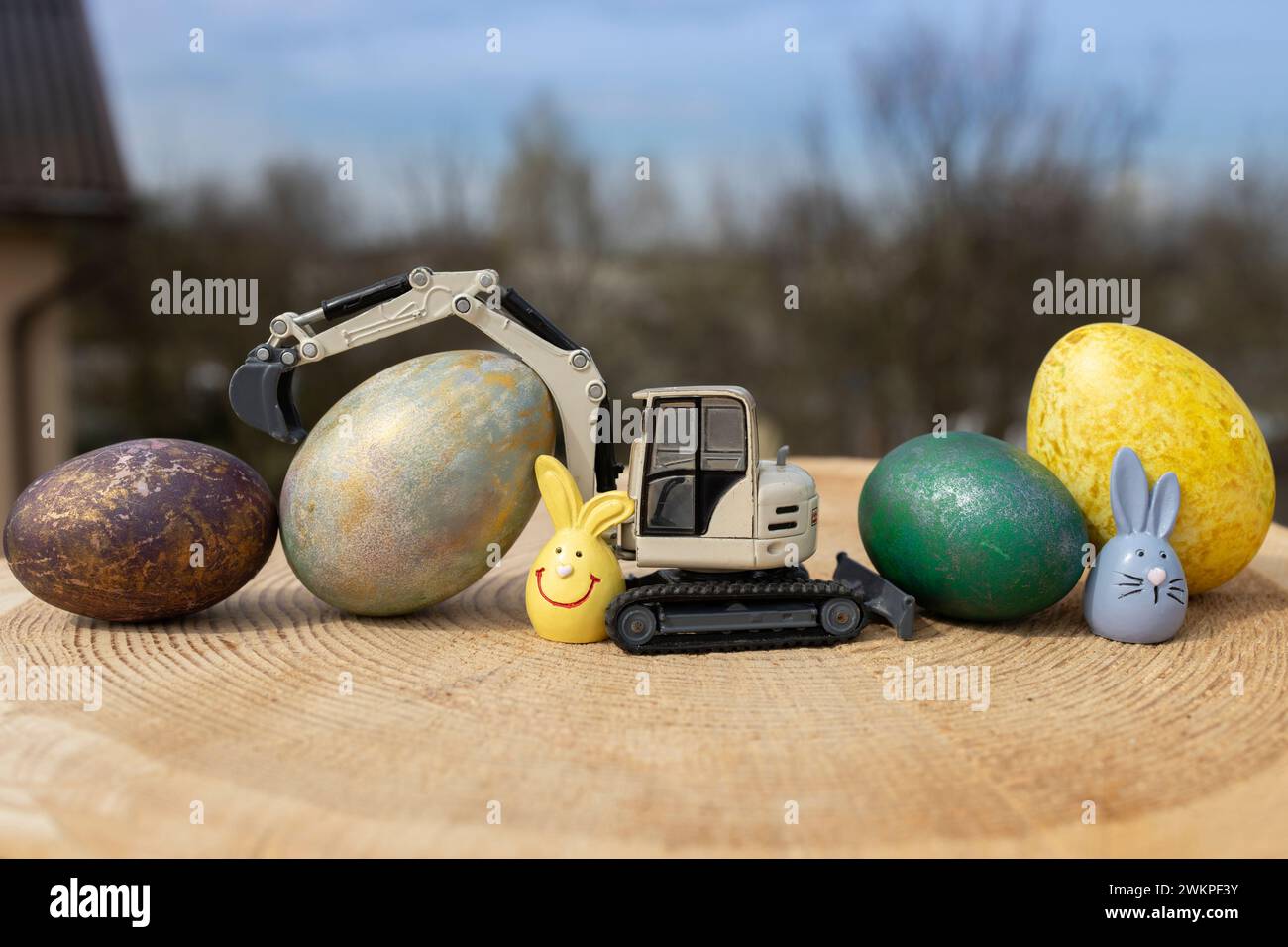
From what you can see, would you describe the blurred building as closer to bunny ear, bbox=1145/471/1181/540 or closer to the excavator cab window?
the excavator cab window

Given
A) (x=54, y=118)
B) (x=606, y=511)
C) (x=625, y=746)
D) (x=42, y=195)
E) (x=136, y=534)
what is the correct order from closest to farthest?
(x=625, y=746) → (x=136, y=534) → (x=606, y=511) → (x=42, y=195) → (x=54, y=118)

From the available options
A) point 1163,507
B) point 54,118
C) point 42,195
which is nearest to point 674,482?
point 1163,507

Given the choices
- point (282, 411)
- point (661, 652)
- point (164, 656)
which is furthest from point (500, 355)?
point (164, 656)

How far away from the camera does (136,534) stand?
3553mm

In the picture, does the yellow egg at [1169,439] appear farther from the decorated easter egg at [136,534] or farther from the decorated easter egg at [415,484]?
the decorated easter egg at [136,534]

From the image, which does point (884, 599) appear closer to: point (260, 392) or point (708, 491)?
point (708, 491)

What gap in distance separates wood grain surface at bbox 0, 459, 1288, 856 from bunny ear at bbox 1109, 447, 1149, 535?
1.39 feet

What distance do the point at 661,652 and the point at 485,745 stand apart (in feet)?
3.20

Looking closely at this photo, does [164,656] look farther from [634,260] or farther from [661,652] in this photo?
[634,260]

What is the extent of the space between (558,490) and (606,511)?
0.60ft

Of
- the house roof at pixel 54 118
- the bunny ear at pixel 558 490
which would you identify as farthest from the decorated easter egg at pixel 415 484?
the house roof at pixel 54 118

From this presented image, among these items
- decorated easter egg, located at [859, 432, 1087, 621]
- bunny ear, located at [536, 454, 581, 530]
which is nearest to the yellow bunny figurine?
bunny ear, located at [536, 454, 581, 530]

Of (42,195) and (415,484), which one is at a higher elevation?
(42,195)

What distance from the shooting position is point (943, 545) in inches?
143
